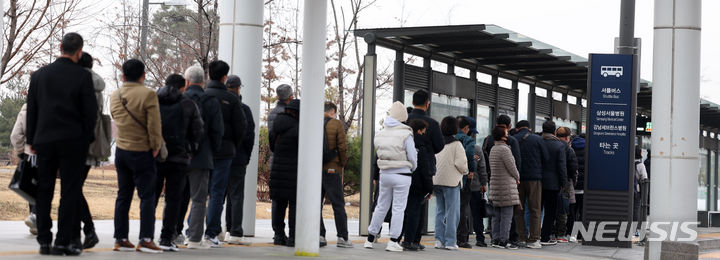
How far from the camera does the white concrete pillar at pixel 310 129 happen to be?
874 cm

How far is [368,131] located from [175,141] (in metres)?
4.24

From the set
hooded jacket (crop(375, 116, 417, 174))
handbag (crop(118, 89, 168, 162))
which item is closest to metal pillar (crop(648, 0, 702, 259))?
hooded jacket (crop(375, 116, 417, 174))

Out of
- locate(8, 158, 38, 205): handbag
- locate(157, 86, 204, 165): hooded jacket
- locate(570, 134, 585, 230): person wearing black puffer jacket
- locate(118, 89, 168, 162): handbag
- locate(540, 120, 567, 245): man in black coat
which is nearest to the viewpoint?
locate(8, 158, 38, 205): handbag

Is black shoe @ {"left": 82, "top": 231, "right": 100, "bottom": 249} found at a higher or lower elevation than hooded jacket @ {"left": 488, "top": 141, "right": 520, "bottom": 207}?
lower

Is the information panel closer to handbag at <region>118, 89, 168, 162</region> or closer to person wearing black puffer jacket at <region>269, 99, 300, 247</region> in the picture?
person wearing black puffer jacket at <region>269, 99, 300, 247</region>

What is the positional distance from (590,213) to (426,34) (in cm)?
355

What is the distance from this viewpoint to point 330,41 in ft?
91.4

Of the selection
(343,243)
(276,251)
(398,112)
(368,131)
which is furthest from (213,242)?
(368,131)

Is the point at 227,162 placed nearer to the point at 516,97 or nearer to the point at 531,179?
the point at 531,179

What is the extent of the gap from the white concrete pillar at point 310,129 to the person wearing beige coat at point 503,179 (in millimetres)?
3911

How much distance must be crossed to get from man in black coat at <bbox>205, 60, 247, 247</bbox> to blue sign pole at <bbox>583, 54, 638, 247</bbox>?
245 inches

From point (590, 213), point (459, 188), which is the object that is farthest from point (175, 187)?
point (590, 213)

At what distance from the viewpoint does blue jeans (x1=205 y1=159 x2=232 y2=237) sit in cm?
941

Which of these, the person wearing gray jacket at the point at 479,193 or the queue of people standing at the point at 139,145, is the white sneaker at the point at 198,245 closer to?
the queue of people standing at the point at 139,145
